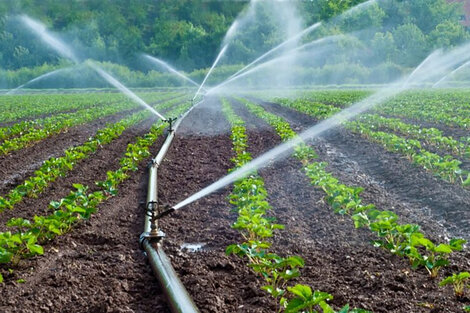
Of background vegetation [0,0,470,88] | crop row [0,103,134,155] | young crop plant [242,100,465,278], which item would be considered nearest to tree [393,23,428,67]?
background vegetation [0,0,470,88]

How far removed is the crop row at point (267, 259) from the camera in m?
2.75

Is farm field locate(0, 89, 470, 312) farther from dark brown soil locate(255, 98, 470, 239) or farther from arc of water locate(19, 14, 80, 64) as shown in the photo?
arc of water locate(19, 14, 80, 64)

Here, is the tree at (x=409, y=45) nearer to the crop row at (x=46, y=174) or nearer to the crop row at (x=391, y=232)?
the crop row at (x=46, y=174)

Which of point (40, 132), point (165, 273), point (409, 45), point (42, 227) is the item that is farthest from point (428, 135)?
point (409, 45)

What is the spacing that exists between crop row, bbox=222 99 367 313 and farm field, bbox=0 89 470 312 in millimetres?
21

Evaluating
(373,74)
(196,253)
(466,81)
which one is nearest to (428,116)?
(196,253)

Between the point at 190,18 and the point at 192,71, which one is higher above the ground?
the point at 190,18

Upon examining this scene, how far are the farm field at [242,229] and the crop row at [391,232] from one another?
14mm

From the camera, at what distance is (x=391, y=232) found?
178 inches

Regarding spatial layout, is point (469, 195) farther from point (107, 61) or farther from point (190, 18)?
point (190, 18)

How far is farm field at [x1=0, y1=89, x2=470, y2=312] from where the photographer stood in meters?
3.68

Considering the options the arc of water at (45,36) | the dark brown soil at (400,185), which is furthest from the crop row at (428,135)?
the arc of water at (45,36)

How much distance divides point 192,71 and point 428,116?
4351cm

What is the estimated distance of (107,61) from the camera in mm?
56062
